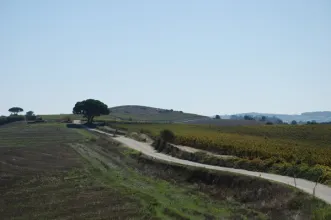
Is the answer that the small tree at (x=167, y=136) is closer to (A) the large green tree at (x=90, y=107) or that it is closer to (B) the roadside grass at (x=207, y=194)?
(B) the roadside grass at (x=207, y=194)

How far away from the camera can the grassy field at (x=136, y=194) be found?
84.9 feet

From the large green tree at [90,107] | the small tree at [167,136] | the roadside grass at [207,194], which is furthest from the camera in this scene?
the large green tree at [90,107]

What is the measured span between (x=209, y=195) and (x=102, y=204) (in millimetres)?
9275

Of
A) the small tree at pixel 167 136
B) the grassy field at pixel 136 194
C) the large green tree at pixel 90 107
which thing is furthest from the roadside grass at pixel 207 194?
the large green tree at pixel 90 107

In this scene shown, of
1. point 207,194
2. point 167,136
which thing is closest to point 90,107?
point 167,136

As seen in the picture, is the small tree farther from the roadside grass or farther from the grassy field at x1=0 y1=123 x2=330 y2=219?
the grassy field at x1=0 y1=123 x2=330 y2=219

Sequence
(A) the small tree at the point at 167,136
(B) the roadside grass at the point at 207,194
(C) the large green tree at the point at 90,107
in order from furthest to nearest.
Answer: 1. (C) the large green tree at the point at 90,107
2. (A) the small tree at the point at 167,136
3. (B) the roadside grass at the point at 207,194

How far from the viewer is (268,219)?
81.9 feet

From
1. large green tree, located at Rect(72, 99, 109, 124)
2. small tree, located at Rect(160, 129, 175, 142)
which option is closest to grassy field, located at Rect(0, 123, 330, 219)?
small tree, located at Rect(160, 129, 175, 142)

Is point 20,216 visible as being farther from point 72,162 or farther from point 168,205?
point 72,162

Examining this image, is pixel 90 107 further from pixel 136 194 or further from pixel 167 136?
pixel 136 194

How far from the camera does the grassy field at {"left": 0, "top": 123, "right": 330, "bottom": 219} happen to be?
84.9 feet

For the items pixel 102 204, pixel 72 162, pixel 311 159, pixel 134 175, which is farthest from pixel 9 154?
pixel 311 159

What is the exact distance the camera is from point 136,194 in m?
31.9
